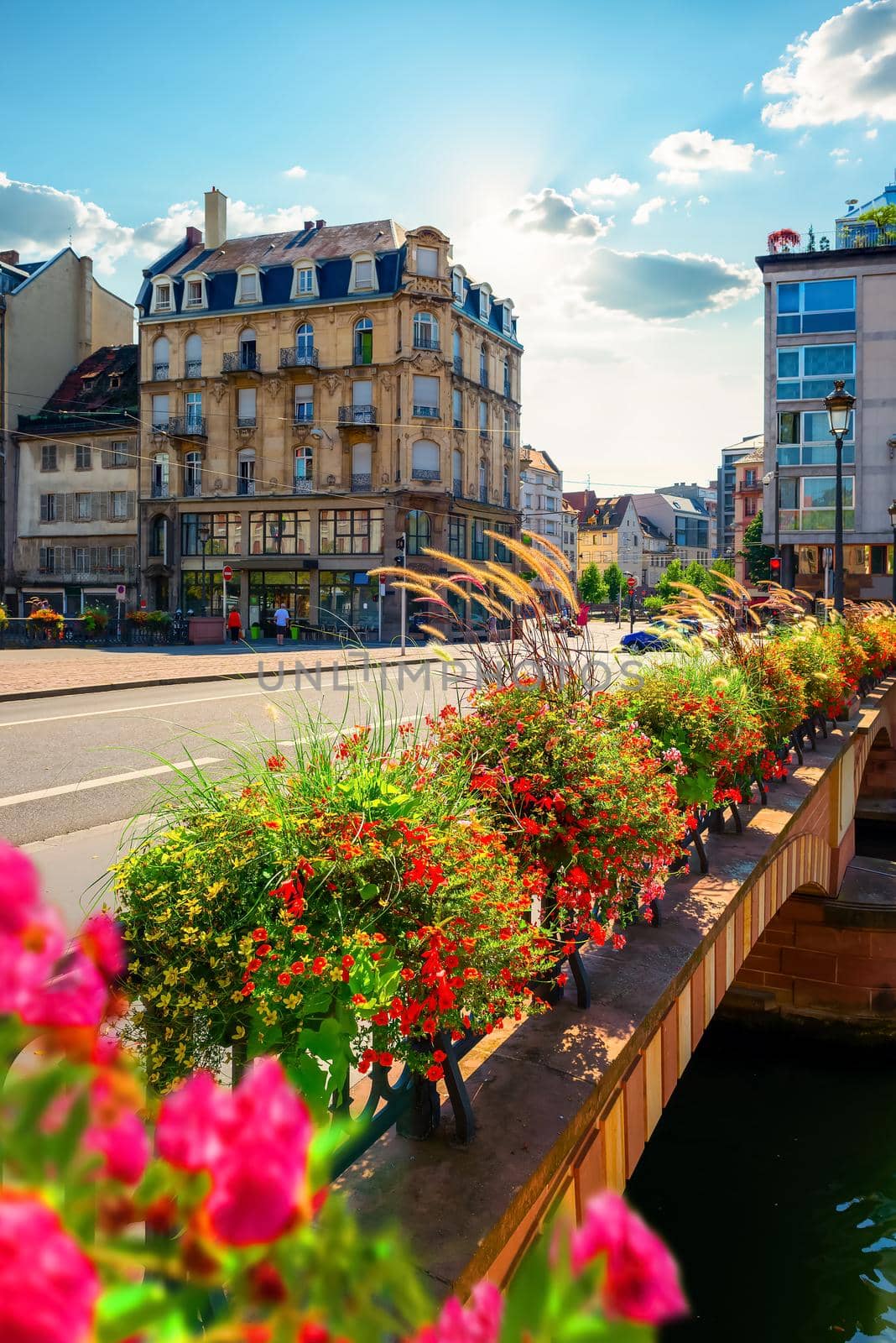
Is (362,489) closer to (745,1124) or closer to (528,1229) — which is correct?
(745,1124)

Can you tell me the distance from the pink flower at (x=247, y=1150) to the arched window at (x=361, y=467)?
148ft

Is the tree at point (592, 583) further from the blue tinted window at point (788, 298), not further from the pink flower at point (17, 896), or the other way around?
the pink flower at point (17, 896)

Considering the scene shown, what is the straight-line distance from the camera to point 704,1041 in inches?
468

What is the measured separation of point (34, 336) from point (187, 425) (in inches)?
404

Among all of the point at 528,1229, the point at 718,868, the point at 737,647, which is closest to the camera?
the point at 528,1229

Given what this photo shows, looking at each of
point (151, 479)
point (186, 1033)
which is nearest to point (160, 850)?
point (186, 1033)

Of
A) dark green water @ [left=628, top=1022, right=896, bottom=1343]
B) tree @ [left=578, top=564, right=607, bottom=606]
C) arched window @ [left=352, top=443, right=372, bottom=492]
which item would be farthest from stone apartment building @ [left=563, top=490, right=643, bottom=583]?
dark green water @ [left=628, top=1022, right=896, bottom=1343]

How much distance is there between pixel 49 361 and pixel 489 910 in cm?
5524

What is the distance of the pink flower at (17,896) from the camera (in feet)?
1.76

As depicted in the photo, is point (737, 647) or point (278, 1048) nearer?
point (278, 1048)

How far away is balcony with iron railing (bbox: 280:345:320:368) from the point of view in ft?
148

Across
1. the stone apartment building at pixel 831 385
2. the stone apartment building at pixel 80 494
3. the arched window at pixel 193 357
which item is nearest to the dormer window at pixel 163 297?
the arched window at pixel 193 357

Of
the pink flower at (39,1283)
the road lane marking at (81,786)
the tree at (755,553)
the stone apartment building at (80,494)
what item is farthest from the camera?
the tree at (755,553)

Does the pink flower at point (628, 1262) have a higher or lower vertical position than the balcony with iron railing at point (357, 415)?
lower
